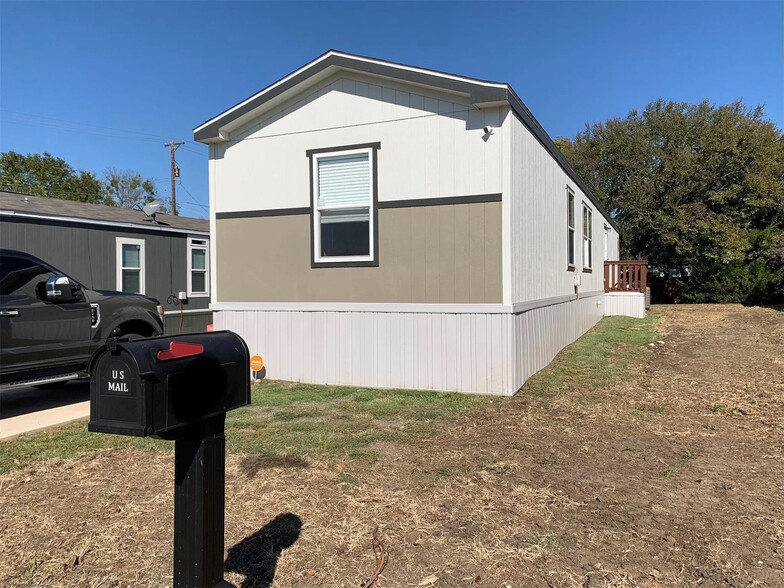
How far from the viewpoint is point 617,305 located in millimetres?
15227

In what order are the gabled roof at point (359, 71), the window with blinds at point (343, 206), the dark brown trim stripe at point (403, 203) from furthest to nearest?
the window with blinds at point (343, 206) → the dark brown trim stripe at point (403, 203) → the gabled roof at point (359, 71)

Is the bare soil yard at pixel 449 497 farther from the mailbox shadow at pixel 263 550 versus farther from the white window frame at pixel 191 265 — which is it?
the white window frame at pixel 191 265

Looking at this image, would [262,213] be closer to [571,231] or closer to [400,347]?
[400,347]

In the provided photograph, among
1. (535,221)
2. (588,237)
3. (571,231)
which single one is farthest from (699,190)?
(535,221)

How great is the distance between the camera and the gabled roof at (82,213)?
905cm

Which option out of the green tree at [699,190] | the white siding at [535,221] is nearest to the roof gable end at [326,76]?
the white siding at [535,221]

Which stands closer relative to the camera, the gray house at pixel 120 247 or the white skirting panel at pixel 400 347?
the white skirting panel at pixel 400 347

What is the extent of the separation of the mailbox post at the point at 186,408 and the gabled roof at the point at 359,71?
4908 millimetres

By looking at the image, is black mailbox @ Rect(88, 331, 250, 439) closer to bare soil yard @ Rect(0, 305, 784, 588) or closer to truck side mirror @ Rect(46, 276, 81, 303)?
bare soil yard @ Rect(0, 305, 784, 588)

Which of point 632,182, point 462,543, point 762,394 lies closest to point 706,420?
point 762,394

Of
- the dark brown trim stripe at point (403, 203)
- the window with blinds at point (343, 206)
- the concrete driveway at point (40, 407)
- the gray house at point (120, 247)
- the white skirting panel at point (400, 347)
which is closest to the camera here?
the concrete driveway at point (40, 407)

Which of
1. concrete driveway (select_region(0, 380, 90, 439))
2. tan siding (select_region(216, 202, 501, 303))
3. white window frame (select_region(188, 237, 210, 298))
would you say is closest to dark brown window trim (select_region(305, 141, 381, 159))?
tan siding (select_region(216, 202, 501, 303))

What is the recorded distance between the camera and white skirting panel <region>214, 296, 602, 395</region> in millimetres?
6238

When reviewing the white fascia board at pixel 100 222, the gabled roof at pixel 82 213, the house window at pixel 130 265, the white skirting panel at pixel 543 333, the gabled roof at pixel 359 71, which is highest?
the gabled roof at pixel 359 71
